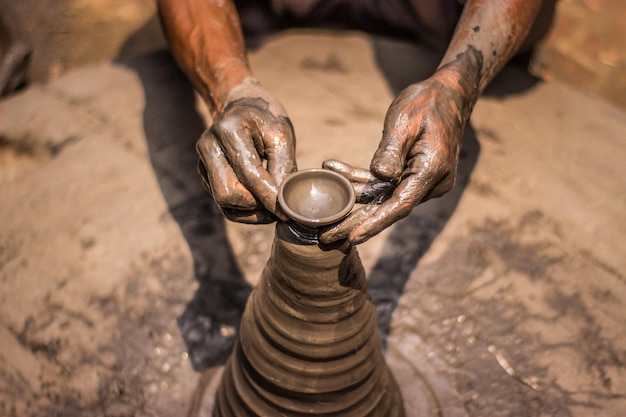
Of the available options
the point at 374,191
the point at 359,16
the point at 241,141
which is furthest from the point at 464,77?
the point at 359,16

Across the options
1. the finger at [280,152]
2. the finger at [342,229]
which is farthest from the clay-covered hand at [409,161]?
the finger at [280,152]

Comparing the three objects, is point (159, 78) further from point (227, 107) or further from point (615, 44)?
point (615, 44)

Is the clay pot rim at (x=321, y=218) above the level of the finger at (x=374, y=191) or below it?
above

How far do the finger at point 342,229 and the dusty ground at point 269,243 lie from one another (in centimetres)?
76

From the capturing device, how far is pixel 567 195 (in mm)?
2244

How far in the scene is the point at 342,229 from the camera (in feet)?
4.22

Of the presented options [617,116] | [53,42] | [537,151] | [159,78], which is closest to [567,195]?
[537,151]

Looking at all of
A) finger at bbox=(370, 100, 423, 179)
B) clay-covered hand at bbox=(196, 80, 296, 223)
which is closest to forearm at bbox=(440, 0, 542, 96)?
finger at bbox=(370, 100, 423, 179)

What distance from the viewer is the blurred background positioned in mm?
4176

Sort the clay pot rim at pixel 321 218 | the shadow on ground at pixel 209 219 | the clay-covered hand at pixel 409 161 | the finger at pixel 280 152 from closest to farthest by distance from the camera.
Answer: the clay pot rim at pixel 321 218
the clay-covered hand at pixel 409 161
the finger at pixel 280 152
the shadow on ground at pixel 209 219

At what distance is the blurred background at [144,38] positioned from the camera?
164 inches

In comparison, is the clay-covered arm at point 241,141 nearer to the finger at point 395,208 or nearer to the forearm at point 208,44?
the forearm at point 208,44

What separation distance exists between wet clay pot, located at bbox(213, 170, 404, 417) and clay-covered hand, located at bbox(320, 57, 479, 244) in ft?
0.29

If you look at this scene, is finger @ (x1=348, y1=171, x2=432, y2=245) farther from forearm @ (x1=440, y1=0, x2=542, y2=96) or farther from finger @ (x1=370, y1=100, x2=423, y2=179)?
forearm @ (x1=440, y1=0, x2=542, y2=96)
